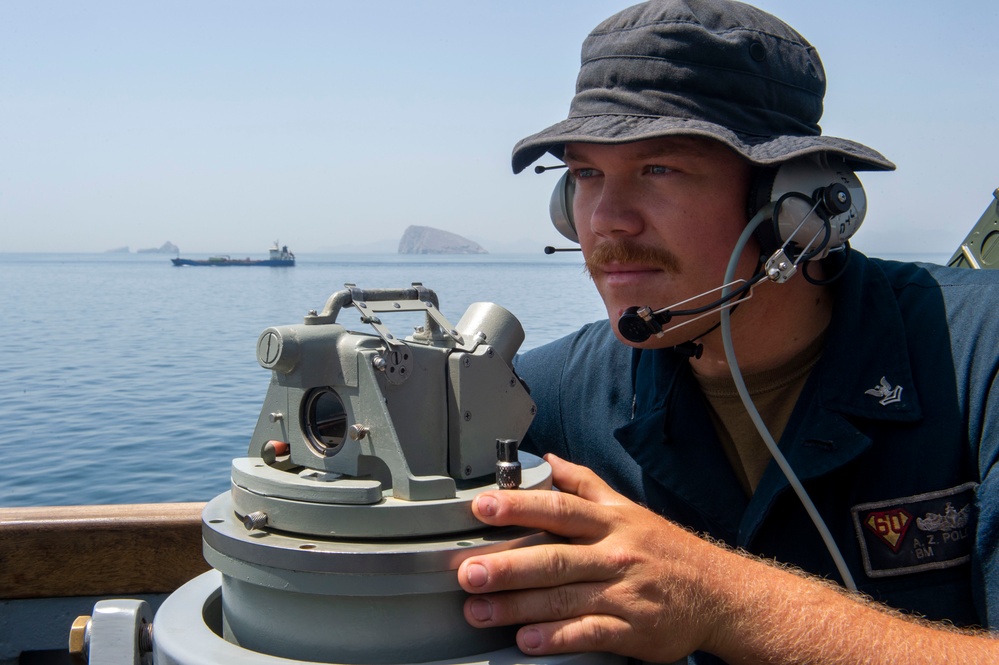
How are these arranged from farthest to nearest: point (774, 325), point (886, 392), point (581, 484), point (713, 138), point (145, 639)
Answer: point (774, 325)
point (886, 392)
point (713, 138)
point (581, 484)
point (145, 639)

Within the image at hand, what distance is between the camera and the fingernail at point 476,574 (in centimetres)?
110

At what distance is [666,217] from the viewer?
1.75m

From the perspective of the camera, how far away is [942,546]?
1.62 metres

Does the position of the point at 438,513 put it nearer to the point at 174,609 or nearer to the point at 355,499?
the point at 355,499

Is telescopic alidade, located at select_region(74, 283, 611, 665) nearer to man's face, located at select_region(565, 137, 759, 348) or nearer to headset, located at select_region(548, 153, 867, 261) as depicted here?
man's face, located at select_region(565, 137, 759, 348)

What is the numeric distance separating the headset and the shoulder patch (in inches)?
19.6

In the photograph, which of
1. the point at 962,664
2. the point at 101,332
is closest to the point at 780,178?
the point at 962,664

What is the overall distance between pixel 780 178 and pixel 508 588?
96cm

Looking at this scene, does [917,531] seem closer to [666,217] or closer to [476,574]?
[666,217]

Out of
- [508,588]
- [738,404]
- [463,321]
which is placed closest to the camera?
[508,588]

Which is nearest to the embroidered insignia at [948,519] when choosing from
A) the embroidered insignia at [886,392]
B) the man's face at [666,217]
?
the embroidered insignia at [886,392]

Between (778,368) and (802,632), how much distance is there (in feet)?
2.36

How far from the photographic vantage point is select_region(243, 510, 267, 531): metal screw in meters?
1.16

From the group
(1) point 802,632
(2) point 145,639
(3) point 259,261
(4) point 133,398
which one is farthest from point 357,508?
(3) point 259,261
